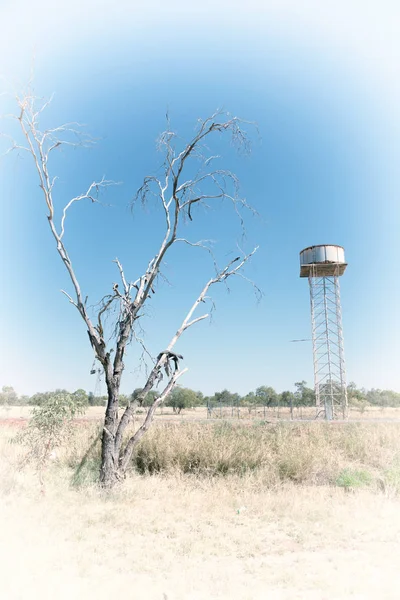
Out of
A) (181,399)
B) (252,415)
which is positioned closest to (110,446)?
(252,415)

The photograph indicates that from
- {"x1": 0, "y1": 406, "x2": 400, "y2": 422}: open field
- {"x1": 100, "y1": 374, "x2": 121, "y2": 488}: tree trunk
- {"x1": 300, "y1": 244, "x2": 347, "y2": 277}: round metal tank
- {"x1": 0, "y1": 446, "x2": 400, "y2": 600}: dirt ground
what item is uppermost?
{"x1": 300, "y1": 244, "x2": 347, "y2": 277}: round metal tank

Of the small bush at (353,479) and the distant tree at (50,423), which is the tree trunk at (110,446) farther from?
the small bush at (353,479)

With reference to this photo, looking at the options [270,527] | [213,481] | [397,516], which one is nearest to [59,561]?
[270,527]

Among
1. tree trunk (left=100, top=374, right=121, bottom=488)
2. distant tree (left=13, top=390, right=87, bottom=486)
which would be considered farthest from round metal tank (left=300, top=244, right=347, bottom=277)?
distant tree (left=13, top=390, right=87, bottom=486)

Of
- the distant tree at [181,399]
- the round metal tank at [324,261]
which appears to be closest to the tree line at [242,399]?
the distant tree at [181,399]

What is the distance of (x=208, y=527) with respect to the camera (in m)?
5.54

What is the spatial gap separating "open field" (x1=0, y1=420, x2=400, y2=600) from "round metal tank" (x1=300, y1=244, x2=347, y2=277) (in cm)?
2153

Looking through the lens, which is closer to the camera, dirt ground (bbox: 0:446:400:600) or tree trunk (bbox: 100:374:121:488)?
dirt ground (bbox: 0:446:400:600)

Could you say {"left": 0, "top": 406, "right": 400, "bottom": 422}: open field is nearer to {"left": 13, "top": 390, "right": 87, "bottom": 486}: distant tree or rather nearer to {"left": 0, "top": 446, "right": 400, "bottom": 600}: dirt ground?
{"left": 13, "top": 390, "right": 87, "bottom": 486}: distant tree

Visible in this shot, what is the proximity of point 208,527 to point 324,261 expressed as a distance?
1047 inches

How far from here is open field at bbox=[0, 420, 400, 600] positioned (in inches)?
147

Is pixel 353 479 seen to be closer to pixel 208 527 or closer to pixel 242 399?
pixel 208 527

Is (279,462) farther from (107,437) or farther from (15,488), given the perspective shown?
(15,488)

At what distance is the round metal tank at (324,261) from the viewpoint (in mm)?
29875
